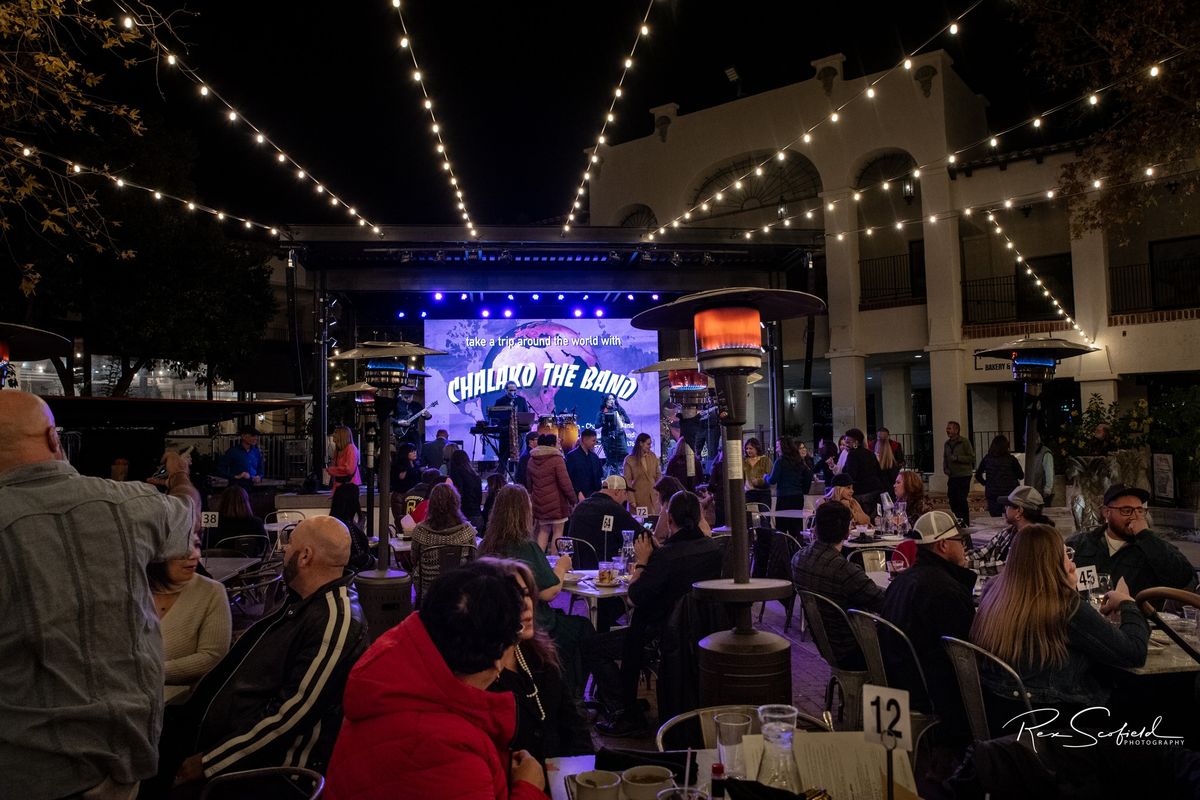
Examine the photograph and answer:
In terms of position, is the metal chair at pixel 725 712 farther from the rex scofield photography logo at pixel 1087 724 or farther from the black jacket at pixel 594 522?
the black jacket at pixel 594 522

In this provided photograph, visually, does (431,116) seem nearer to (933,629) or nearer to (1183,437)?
(933,629)

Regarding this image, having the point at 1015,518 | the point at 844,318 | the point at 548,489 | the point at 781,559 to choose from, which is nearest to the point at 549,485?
the point at 548,489

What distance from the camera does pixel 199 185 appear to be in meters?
19.4

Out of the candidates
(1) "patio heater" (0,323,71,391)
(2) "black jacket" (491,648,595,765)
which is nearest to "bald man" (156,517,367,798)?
(2) "black jacket" (491,648,595,765)

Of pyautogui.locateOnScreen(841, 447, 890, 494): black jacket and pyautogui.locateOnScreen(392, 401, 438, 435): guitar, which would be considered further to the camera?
pyautogui.locateOnScreen(392, 401, 438, 435): guitar

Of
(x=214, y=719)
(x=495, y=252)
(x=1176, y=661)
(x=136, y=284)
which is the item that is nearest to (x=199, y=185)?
(x=136, y=284)

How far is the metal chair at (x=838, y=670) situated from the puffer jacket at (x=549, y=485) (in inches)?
181

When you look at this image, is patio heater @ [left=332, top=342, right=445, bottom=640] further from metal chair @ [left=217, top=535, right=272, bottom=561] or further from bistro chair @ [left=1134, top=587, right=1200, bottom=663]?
bistro chair @ [left=1134, top=587, right=1200, bottom=663]

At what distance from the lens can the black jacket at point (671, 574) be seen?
470cm

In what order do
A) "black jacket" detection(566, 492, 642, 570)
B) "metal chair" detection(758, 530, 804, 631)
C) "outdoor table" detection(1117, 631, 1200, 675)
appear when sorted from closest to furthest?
"outdoor table" detection(1117, 631, 1200, 675)
"black jacket" detection(566, 492, 642, 570)
"metal chair" detection(758, 530, 804, 631)

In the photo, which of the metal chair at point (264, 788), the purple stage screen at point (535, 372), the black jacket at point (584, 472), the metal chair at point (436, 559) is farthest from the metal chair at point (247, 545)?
the purple stage screen at point (535, 372)

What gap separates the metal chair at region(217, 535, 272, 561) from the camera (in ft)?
23.9

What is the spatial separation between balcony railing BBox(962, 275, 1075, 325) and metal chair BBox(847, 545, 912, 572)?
13.3m

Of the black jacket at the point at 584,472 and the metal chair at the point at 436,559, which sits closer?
the metal chair at the point at 436,559
